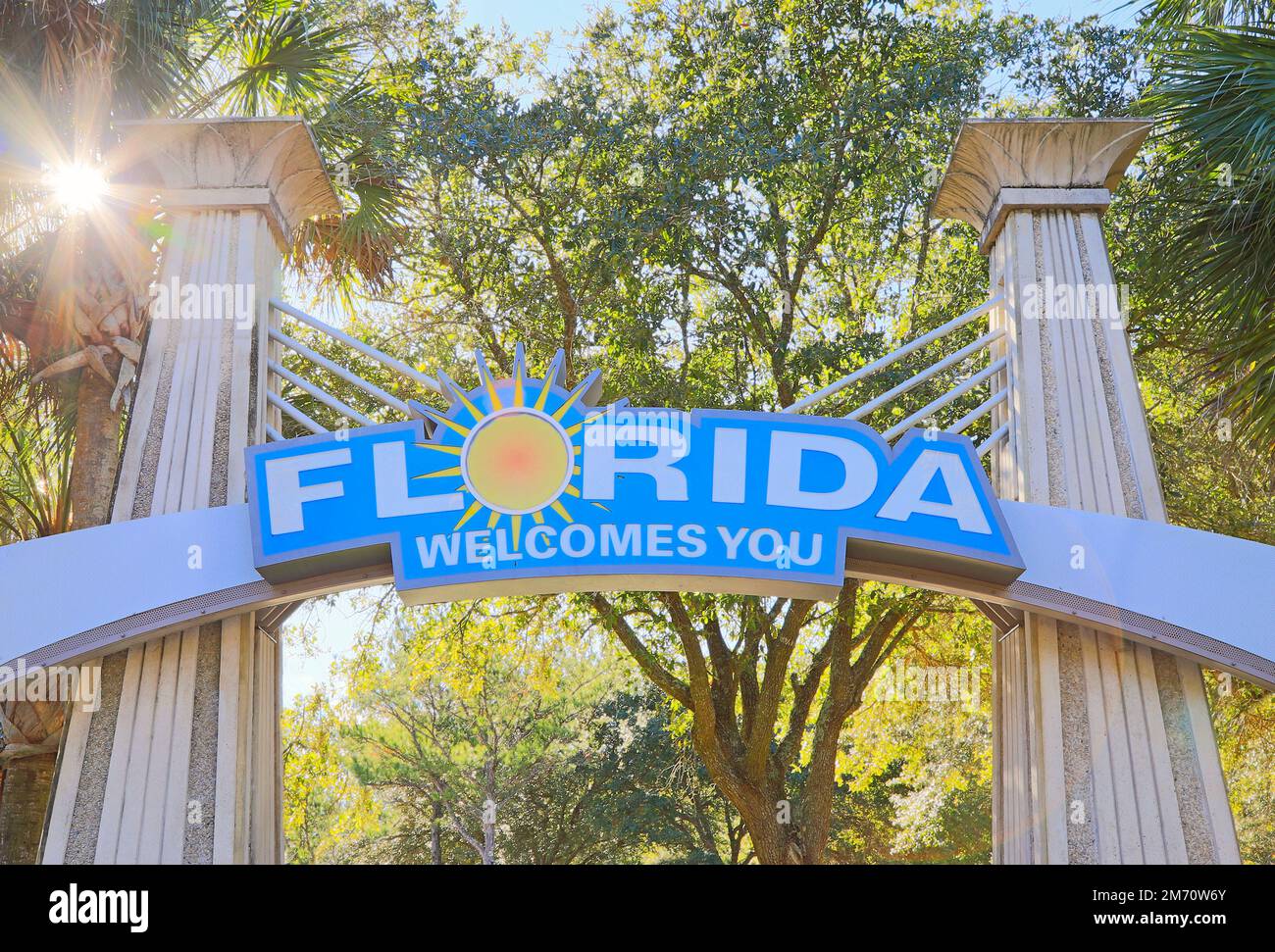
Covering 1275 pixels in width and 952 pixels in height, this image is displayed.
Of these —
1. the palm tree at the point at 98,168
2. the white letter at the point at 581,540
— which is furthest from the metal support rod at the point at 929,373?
the palm tree at the point at 98,168

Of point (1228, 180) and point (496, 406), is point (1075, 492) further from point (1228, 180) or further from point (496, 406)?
point (496, 406)

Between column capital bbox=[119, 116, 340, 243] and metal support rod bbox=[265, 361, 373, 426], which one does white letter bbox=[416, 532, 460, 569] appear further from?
column capital bbox=[119, 116, 340, 243]

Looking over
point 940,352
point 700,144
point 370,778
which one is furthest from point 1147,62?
point 370,778

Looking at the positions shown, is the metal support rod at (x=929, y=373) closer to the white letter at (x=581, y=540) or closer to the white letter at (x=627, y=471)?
the white letter at (x=627, y=471)

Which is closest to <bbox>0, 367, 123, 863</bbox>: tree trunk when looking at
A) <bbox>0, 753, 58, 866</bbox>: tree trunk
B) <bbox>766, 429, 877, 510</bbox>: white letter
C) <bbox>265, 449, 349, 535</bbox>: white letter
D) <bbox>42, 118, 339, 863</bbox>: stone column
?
<bbox>0, 753, 58, 866</bbox>: tree trunk

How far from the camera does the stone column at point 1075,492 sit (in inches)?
254

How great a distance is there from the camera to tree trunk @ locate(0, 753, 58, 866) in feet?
30.8

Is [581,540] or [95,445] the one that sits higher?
[95,445]

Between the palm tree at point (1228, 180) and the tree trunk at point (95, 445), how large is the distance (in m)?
8.45

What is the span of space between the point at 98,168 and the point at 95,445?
2.23 meters

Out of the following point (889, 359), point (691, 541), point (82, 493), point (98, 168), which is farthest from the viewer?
point (82, 493)

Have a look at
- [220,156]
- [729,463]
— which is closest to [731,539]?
[729,463]

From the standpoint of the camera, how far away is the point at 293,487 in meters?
6.84
